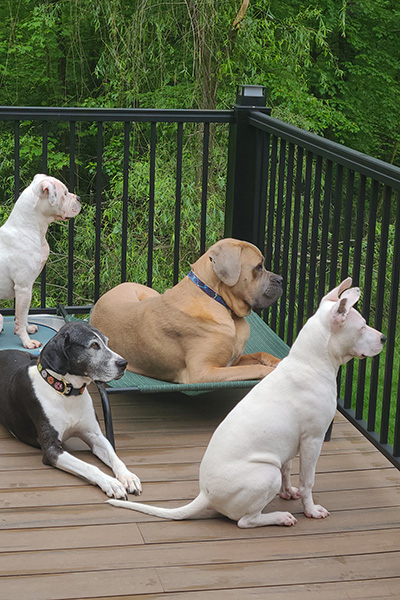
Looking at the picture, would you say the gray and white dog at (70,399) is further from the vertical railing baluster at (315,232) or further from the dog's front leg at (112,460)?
the vertical railing baluster at (315,232)

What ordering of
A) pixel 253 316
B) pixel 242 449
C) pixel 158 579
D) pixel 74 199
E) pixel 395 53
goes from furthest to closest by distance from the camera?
pixel 395 53, pixel 253 316, pixel 74 199, pixel 242 449, pixel 158 579

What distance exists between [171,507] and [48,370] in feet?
2.30

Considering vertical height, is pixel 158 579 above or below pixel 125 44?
below

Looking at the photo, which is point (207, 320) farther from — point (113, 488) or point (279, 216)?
point (113, 488)

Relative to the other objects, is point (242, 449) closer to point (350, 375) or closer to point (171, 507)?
point (171, 507)

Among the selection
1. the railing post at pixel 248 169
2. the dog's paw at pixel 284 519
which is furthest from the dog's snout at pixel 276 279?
the dog's paw at pixel 284 519

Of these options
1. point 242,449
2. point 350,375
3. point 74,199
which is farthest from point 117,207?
point 242,449

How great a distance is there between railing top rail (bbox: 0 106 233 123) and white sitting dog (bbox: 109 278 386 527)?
200 cm

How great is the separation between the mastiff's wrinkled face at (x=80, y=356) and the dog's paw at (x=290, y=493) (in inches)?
30.1

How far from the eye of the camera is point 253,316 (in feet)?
14.4

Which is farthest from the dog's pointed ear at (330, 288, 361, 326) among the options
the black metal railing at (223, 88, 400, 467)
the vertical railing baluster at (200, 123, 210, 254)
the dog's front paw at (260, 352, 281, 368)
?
the vertical railing baluster at (200, 123, 210, 254)

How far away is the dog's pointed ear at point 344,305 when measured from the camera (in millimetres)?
2611

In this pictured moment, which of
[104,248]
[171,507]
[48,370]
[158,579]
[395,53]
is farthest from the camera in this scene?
[395,53]

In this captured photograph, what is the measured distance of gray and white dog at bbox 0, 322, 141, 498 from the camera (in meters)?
3.12
